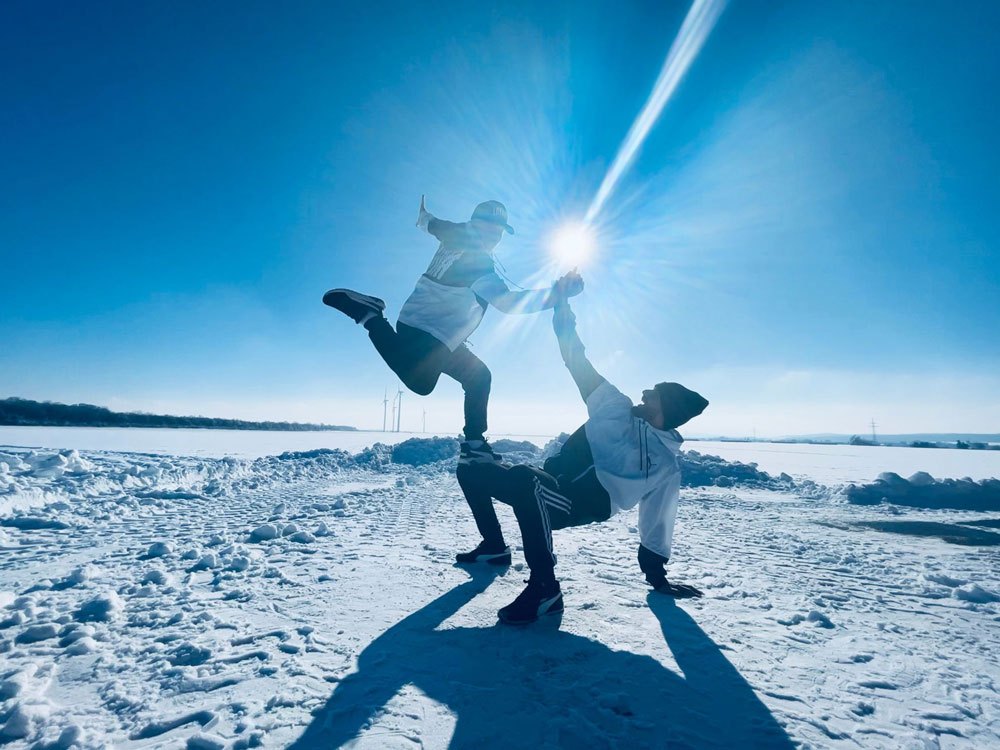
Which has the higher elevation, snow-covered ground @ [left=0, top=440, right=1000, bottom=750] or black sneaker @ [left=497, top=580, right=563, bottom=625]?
black sneaker @ [left=497, top=580, right=563, bottom=625]

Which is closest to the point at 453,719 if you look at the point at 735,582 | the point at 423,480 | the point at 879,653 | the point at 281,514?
the point at 879,653

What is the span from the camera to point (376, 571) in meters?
2.94

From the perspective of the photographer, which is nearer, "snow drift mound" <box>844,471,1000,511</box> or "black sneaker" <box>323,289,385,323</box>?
"black sneaker" <box>323,289,385,323</box>

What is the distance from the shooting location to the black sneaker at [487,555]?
322 cm

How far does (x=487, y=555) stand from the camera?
3.26m

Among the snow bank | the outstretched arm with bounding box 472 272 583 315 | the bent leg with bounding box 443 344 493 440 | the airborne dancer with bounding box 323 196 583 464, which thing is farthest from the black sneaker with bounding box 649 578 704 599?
the snow bank

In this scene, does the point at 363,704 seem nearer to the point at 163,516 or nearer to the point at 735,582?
the point at 735,582

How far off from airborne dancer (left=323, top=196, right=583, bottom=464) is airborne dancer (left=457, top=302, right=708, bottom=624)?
2.00 feet

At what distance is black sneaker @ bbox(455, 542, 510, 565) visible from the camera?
3219 mm

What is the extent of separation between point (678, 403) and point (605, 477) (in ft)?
2.08

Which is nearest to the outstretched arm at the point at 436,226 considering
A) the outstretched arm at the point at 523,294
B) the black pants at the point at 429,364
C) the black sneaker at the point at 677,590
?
the outstretched arm at the point at 523,294

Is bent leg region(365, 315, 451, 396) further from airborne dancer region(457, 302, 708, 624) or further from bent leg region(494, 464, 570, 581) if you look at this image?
bent leg region(494, 464, 570, 581)

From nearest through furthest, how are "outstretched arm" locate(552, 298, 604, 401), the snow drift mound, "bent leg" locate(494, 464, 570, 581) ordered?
"bent leg" locate(494, 464, 570, 581), "outstretched arm" locate(552, 298, 604, 401), the snow drift mound

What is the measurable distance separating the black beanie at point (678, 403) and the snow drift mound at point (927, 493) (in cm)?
721
